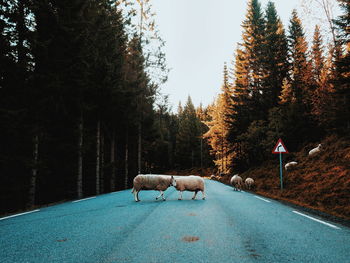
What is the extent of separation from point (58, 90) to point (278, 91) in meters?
24.7

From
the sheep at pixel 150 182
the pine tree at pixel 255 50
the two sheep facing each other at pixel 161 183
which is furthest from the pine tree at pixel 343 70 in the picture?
the sheep at pixel 150 182

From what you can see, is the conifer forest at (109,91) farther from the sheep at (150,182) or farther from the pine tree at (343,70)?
the sheep at (150,182)

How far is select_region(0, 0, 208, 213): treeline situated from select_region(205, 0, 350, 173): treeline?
12.3 metres

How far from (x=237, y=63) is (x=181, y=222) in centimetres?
2706

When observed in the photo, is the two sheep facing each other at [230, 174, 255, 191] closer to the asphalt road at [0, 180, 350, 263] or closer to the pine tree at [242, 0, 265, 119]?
the asphalt road at [0, 180, 350, 263]

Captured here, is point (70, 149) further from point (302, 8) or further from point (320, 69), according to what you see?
point (320, 69)

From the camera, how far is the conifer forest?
353 inches

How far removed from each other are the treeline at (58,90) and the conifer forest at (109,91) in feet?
0.17

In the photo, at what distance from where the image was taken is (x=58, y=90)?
382 inches

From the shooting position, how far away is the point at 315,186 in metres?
11.1

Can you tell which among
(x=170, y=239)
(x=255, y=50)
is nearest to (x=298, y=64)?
(x=255, y=50)

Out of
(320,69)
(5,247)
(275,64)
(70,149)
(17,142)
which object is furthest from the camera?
(320,69)

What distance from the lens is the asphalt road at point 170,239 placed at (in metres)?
3.17

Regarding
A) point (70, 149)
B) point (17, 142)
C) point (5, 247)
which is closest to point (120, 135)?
point (70, 149)
